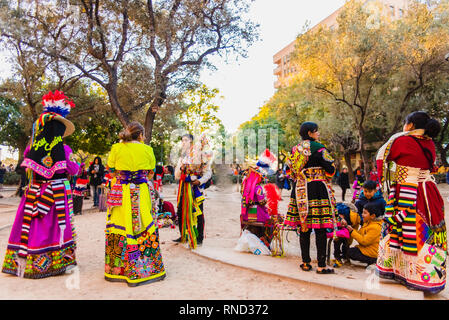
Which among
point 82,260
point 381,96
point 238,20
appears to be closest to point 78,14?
point 238,20

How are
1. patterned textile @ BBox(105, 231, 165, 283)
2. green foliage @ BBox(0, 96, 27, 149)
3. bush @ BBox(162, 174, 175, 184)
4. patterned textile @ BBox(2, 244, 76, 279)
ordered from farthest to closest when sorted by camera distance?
bush @ BBox(162, 174, 175, 184) → green foliage @ BBox(0, 96, 27, 149) → patterned textile @ BBox(2, 244, 76, 279) → patterned textile @ BBox(105, 231, 165, 283)

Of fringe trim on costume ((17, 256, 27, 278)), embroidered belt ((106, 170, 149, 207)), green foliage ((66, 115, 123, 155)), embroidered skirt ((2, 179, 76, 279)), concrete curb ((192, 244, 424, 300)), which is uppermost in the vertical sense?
Answer: green foliage ((66, 115, 123, 155))

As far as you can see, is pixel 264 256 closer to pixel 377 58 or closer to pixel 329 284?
→ pixel 329 284

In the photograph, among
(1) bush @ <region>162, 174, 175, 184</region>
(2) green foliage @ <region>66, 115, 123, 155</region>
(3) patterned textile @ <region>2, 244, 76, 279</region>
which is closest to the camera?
(3) patterned textile @ <region>2, 244, 76, 279</region>

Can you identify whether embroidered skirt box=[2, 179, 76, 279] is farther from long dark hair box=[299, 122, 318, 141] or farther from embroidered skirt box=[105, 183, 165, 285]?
long dark hair box=[299, 122, 318, 141]

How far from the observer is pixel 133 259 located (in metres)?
4.01

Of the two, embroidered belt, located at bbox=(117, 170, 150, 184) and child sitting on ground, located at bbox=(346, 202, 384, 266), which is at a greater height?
embroidered belt, located at bbox=(117, 170, 150, 184)

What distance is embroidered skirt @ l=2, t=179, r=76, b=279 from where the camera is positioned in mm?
4203

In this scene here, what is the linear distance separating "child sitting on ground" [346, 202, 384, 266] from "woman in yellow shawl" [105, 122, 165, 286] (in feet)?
8.78

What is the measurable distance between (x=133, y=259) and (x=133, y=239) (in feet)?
0.76

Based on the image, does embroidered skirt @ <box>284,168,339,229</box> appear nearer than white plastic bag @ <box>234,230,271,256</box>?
Answer: Yes

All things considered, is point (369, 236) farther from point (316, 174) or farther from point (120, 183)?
point (120, 183)

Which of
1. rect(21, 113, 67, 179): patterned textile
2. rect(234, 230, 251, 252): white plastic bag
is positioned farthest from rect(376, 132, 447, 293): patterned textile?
rect(21, 113, 67, 179): patterned textile

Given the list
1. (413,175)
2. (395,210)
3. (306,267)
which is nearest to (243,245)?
(306,267)
